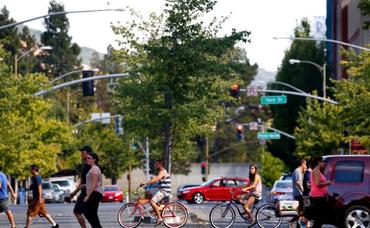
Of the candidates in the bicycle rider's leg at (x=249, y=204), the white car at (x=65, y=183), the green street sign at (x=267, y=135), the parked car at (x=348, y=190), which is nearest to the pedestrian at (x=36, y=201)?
the bicycle rider's leg at (x=249, y=204)

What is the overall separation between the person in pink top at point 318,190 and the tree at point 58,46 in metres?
102

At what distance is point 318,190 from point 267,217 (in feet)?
18.6

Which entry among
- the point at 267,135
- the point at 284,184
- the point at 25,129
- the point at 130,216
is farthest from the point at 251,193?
the point at 267,135

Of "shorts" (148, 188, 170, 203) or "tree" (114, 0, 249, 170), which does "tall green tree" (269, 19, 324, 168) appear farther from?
"shorts" (148, 188, 170, 203)

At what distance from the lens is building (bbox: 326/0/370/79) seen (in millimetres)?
70463

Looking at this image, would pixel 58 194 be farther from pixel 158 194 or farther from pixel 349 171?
pixel 349 171

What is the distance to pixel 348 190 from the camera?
26578mm

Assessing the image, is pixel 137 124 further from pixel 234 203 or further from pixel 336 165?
pixel 336 165

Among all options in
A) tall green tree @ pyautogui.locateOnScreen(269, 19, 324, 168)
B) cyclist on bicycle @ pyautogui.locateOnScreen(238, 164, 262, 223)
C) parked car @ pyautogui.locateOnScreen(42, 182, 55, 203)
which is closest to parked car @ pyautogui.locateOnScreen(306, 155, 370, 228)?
cyclist on bicycle @ pyautogui.locateOnScreen(238, 164, 262, 223)

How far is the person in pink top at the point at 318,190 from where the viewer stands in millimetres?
25062

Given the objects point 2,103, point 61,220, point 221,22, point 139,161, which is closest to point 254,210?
point 61,220

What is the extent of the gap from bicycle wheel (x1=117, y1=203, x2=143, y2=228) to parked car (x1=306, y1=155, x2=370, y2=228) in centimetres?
659

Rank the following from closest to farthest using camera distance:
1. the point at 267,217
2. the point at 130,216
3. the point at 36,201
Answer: the point at 267,217
the point at 36,201
the point at 130,216

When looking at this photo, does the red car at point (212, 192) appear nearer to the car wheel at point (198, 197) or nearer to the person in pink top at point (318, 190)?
the car wheel at point (198, 197)
